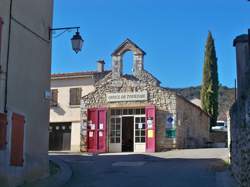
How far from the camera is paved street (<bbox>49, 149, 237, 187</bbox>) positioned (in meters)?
13.7

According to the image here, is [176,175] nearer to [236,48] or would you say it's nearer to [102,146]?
[236,48]

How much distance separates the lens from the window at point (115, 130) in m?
27.0

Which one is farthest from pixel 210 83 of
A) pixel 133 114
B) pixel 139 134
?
pixel 139 134

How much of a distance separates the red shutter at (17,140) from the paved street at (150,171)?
1.58 m

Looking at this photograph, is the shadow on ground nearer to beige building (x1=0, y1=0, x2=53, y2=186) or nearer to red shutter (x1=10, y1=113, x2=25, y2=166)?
beige building (x1=0, y1=0, x2=53, y2=186)

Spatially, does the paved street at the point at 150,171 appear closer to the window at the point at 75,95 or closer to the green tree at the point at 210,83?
the window at the point at 75,95

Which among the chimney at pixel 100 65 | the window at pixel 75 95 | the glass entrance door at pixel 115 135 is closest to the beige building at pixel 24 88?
the glass entrance door at pixel 115 135

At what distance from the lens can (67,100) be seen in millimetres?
32375

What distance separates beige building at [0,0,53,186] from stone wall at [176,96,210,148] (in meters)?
12.2

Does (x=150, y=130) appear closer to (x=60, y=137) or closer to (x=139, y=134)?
(x=139, y=134)

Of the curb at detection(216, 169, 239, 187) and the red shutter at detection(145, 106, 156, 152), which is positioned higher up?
the red shutter at detection(145, 106, 156, 152)

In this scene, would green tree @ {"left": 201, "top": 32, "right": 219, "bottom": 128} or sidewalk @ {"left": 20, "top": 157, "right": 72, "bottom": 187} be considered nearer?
sidewalk @ {"left": 20, "top": 157, "right": 72, "bottom": 187}

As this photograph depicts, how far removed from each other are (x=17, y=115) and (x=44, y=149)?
89.0 inches

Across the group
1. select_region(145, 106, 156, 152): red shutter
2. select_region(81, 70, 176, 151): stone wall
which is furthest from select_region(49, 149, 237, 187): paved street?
select_region(81, 70, 176, 151): stone wall
